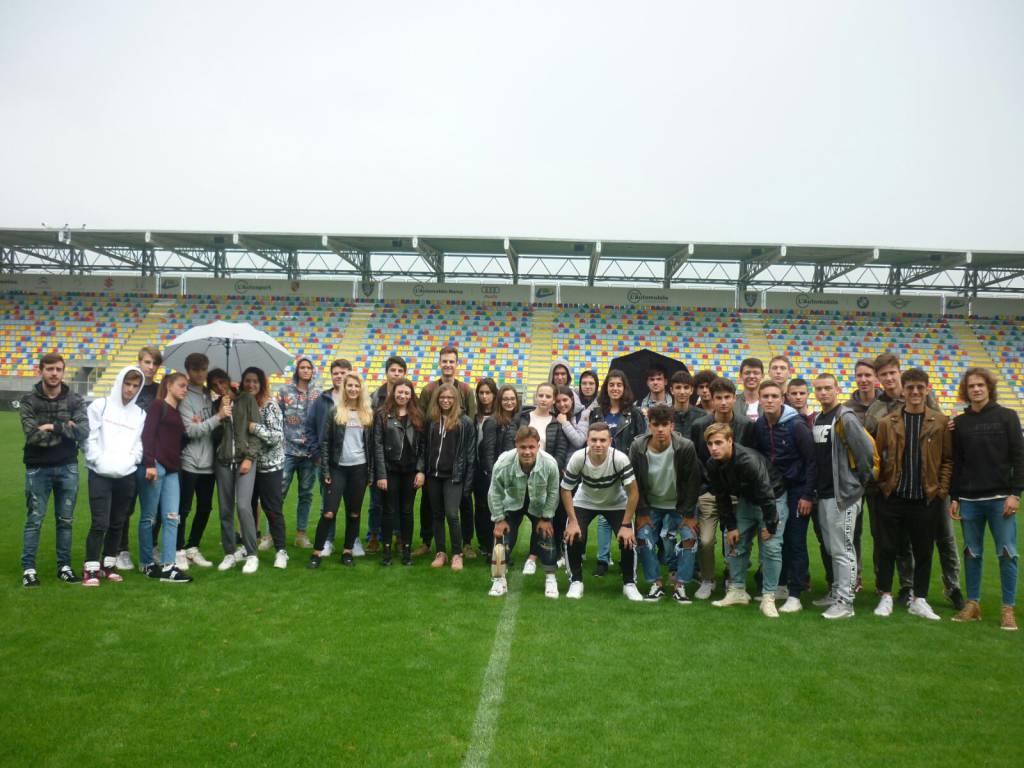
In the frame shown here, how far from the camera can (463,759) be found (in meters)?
3.30

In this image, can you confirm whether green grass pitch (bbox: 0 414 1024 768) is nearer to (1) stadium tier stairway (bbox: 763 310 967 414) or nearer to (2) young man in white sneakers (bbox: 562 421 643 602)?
(2) young man in white sneakers (bbox: 562 421 643 602)

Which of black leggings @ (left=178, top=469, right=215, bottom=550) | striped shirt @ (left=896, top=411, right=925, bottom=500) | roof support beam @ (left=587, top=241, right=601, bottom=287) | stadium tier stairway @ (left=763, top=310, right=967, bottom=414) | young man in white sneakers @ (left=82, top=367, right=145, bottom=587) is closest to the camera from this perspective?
striped shirt @ (left=896, top=411, right=925, bottom=500)

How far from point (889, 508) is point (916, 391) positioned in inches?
38.8

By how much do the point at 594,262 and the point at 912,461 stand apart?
21.6 meters

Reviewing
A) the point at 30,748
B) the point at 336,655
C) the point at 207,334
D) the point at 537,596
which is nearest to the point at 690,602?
the point at 537,596

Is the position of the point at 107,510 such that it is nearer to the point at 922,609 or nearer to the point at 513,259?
the point at 922,609

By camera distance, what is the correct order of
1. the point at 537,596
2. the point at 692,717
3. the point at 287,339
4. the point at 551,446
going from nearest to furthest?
the point at 692,717, the point at 537,596, the point at 551,446, the point at 287,339

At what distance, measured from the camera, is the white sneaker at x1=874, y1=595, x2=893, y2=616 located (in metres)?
5.78

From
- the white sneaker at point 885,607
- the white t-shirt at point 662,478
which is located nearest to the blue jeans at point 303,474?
the white t-shirt at point 662,478

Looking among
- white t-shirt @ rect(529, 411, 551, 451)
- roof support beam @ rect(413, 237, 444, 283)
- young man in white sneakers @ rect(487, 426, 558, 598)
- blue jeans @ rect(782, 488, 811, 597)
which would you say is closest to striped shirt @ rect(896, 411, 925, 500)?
blue jeans @ rect(782, 488, 811, 597)

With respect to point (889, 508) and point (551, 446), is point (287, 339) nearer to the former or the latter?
point (551, 446)

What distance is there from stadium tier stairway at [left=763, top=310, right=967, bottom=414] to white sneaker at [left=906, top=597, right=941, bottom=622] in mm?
21322

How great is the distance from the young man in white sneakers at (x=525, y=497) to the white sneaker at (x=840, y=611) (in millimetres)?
2167

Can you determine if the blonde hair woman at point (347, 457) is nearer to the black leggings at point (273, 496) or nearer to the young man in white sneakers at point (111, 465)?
the black leggings at point (273, 496)
